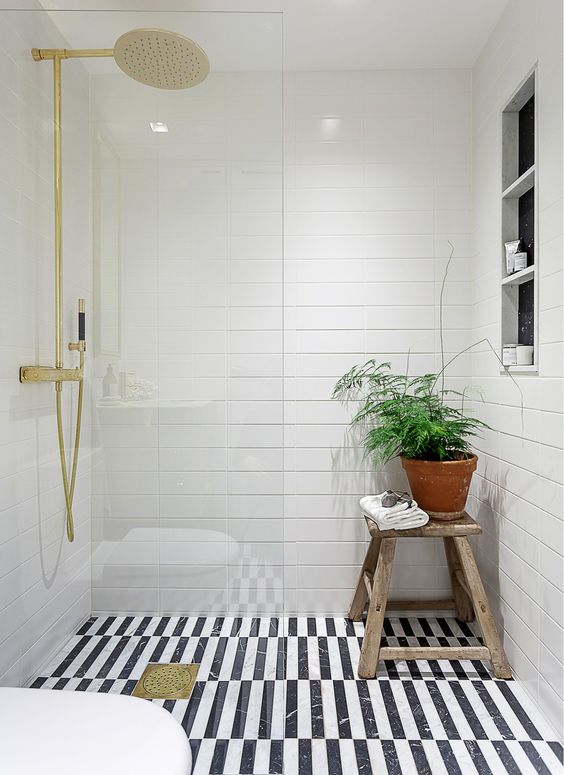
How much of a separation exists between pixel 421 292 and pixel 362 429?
0.68m

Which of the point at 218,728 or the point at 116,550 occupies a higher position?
the point at 116,550

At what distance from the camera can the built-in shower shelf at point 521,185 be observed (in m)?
1.82

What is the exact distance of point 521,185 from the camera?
6.24ft

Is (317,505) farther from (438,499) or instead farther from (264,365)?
(264,365)

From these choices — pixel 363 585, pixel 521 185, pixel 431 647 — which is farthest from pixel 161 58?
pixel 431 647

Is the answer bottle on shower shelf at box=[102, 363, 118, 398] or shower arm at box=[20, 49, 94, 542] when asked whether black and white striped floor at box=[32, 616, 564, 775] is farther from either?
bottle on shower shelf at box=[102, 363, 118, 398]

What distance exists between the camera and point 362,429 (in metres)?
2.42

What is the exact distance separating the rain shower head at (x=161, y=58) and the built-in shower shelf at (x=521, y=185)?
3.69ft

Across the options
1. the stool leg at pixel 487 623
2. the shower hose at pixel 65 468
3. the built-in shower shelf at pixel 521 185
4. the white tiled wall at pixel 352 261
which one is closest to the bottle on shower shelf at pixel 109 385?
the shower hose at pixel 65 468

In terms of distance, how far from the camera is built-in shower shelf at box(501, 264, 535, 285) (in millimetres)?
1824

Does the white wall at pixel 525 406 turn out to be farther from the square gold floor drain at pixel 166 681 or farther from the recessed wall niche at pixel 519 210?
the square gold floor drain at pixel 166 681

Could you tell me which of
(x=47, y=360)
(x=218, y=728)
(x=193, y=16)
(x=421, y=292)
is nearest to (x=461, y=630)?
(x=218, y=728)

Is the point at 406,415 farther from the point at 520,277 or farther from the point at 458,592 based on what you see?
the point at 458,592

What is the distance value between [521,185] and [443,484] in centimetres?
113
